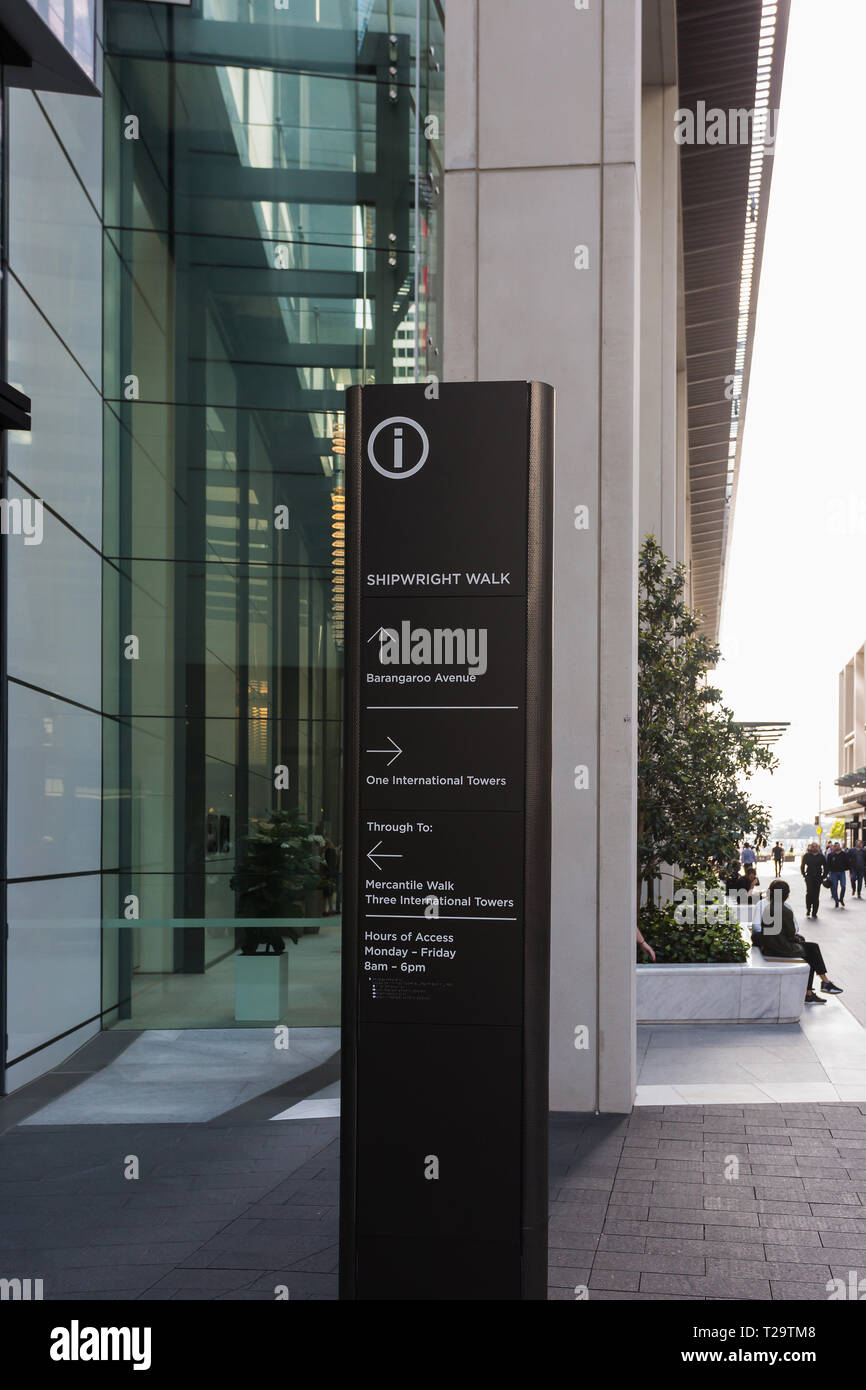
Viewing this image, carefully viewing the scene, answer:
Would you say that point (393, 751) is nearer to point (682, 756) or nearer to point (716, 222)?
point (682, 756)

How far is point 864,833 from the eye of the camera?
2852 inches

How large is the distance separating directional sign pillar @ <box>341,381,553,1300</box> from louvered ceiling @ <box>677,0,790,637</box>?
19036mm

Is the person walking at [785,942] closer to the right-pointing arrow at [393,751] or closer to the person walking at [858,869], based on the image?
Answer: the right-pointing arrow at [393,751]

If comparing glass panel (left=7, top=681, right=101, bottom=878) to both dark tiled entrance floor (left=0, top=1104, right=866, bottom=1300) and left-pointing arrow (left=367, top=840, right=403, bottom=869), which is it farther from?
left-pointing arrow (left=367, top=840, right=403, bottom=869)

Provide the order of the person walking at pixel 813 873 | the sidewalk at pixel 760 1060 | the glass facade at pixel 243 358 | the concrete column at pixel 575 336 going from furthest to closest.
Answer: the person walking at pixel 813 873 < the glass facade at pixel 243 358 < the sidewalk at pixel 760 1060 < the concrete column at pixel 575 336

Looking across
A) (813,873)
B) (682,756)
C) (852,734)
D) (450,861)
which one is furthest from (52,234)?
(852,734)

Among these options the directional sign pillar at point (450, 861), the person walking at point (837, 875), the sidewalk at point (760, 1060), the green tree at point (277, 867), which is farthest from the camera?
the person walking at point (837, 875)

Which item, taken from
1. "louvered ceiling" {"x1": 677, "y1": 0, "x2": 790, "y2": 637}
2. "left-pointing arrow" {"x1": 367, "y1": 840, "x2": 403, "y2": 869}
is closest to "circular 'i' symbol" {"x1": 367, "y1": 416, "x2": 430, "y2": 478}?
"left-pointing arrow" {"x1": 367, "y1": 840, "x2": 403, "y2": 869}

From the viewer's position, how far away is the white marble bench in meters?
12.0

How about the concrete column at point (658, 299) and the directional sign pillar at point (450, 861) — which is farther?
the concrete column at point (658, 299)

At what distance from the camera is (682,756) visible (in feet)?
43.6

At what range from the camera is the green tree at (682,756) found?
43.3 ft

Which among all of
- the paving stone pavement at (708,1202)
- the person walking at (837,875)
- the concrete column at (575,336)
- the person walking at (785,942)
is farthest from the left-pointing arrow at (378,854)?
the person walking at (837,875)

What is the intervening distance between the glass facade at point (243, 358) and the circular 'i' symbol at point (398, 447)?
8364mm
